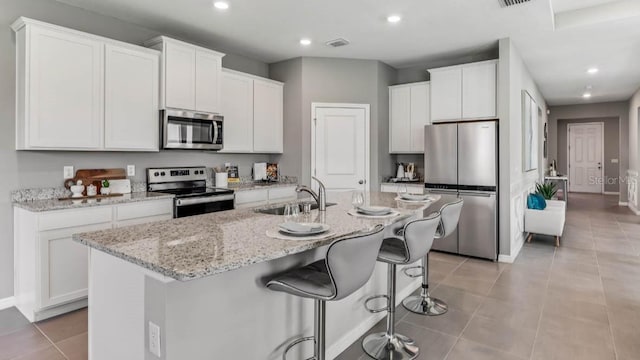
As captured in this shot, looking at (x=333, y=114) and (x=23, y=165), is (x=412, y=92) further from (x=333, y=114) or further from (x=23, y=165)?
(x=23, y=165)

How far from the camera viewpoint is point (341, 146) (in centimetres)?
519

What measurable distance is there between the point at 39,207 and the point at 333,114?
3.52 m

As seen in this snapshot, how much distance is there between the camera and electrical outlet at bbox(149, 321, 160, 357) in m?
1.39

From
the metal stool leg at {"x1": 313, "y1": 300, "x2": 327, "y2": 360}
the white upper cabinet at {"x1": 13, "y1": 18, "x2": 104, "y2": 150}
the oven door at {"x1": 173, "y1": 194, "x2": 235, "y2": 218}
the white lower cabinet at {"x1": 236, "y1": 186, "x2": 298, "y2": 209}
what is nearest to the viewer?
the metal stool leg at {"x1": 313, "y1": 300, "x2": 327, "y2": 360}

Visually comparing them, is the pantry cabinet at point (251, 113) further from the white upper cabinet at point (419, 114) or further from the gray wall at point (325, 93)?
the white upper cabinet at point (419, 114)

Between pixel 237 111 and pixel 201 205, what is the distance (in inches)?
57.3

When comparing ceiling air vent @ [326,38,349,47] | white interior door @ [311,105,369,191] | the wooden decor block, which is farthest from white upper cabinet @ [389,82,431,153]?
the wooden decor block

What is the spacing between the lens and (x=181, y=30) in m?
4.01

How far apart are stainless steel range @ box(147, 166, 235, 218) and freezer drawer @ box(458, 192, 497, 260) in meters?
2.89

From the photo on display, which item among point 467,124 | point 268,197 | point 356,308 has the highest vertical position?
point 467,124

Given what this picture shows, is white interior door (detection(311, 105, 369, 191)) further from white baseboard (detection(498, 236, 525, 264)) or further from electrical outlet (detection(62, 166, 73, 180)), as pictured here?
electrical outlet (detection(62, 166, 73, 180))

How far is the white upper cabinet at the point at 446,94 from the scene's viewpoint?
4.75 meters

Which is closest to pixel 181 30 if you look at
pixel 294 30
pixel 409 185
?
pixel 294 30

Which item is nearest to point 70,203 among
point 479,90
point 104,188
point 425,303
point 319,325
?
point 104,188
